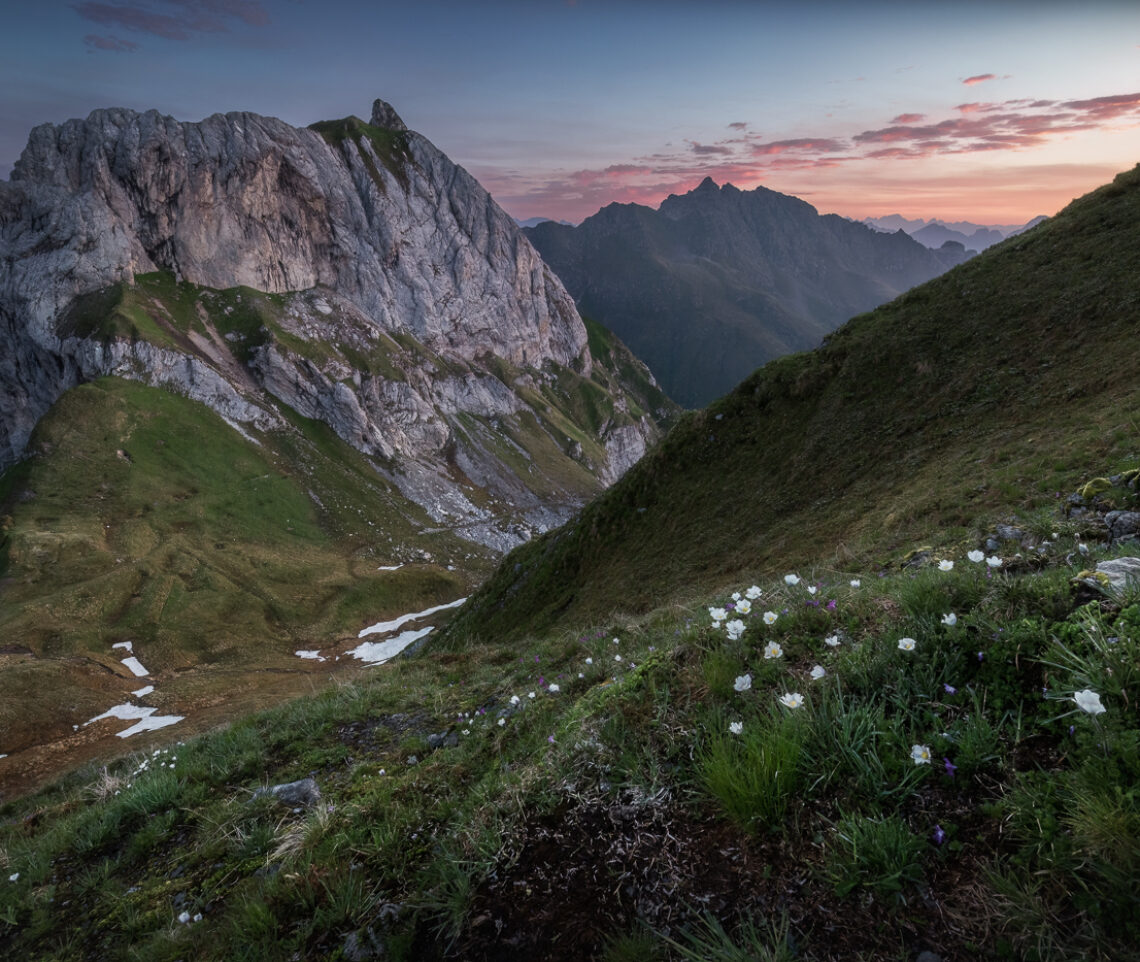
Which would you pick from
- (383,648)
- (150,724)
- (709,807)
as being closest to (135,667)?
(150,724)

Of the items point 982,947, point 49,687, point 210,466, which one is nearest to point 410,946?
point 982,947

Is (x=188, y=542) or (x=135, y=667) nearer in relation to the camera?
(x=135, y=667)

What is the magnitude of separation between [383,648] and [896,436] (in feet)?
215

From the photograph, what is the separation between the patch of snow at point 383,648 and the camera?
222ft

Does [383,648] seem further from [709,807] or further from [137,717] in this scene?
[709,807]

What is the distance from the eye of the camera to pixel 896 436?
2361 cm

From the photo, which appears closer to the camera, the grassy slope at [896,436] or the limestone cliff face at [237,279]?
the grassy slope at [896,436]

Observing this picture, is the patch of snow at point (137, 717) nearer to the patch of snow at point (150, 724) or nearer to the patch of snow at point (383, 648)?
the patch of snow at point (150, 724)

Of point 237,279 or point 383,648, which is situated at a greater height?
point 237,279

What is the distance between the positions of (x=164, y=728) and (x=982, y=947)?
193 ft

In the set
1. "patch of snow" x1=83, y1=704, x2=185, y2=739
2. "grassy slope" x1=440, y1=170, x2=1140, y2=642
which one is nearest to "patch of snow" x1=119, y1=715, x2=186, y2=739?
"patch of snow" x1=83, y1=704, x2=185, y2=739

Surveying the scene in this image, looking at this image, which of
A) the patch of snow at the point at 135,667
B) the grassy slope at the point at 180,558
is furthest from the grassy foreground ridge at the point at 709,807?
the patch of snow at the point at 135,667

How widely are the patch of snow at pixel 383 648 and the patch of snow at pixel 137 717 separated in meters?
21.3

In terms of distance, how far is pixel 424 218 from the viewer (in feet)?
649
